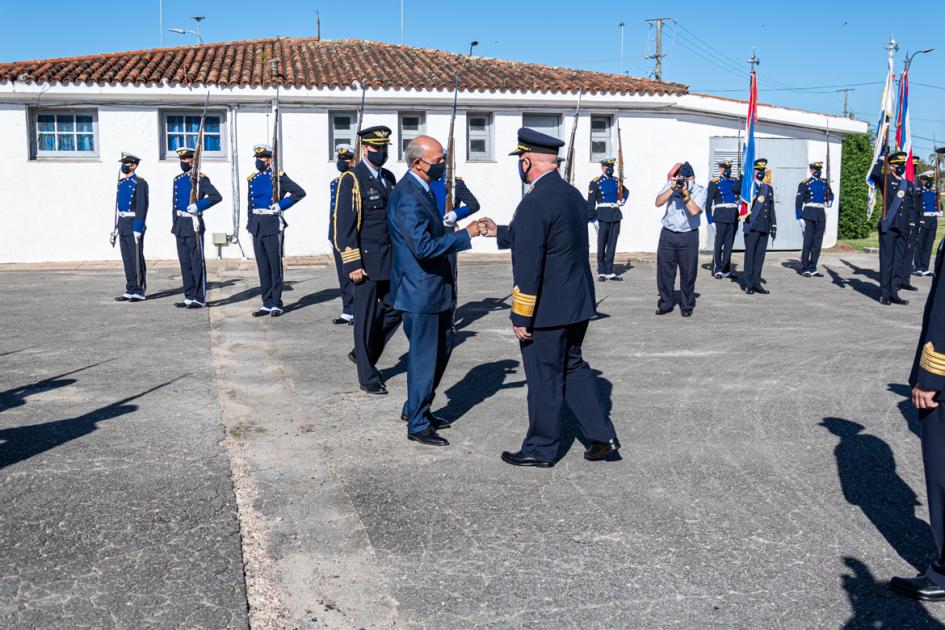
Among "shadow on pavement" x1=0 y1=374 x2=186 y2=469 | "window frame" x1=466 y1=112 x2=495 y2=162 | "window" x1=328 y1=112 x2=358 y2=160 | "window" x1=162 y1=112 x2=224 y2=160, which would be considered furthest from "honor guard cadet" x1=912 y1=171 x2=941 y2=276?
"shadow on pavement" x1=0 y1=374 x2=186 y2=469

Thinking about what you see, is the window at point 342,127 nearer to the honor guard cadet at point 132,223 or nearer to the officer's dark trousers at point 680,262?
the honor guard cadet at point 132,223

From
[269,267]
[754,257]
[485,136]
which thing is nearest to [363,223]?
[269,267]

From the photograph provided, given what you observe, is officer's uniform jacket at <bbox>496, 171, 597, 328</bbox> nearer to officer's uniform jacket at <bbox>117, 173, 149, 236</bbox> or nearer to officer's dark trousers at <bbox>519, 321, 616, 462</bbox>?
officer's dark trousers at <bbox>519, 321, 616, 462</bbox>

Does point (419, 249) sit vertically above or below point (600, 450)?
above

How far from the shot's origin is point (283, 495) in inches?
201

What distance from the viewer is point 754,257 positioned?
48.5 ft

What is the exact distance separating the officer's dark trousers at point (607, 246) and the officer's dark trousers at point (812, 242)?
3.72m

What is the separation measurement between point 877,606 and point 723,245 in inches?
540

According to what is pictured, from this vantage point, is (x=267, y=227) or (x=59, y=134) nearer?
(x=267, y=227)

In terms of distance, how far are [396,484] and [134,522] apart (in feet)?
4.50

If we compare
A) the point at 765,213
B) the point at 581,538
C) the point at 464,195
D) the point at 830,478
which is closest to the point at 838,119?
the point at 765,213

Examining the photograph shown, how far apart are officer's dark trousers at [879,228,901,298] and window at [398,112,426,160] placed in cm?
1032

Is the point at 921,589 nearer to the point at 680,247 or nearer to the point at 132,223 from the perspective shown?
the point at 680,247

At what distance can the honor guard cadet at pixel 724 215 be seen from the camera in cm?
1695
